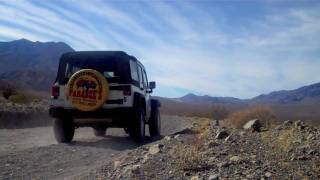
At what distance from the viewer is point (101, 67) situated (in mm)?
12938

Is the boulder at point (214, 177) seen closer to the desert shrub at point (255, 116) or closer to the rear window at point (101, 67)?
the rear window at point (101, 67)

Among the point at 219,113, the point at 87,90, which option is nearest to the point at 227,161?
the point at 87,90

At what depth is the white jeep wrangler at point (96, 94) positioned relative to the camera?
12.5 metres

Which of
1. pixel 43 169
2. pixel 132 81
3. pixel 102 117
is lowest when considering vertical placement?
pixel 43 169

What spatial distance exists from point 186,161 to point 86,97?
5.31 metres

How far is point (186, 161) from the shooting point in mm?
7707

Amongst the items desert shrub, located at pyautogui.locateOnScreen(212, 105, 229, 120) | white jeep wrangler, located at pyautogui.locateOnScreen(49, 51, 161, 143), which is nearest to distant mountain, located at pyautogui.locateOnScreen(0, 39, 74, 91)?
desert shrub, located at pyautogui.locateOnScreen(212, 105, 229, 120)

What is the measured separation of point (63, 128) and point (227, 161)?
6141mm

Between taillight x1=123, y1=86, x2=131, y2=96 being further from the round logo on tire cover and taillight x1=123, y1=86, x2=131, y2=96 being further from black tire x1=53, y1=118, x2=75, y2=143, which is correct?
black tire x1=53, y1=118, x2=75, y2=143

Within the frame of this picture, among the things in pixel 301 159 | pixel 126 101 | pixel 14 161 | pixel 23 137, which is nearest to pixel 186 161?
pixel 301 159

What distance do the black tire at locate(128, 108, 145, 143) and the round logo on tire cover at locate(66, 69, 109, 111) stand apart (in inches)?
37.0

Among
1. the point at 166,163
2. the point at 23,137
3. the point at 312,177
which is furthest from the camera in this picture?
the point at 23,137

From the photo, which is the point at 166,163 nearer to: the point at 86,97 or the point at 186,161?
the point at 186,161

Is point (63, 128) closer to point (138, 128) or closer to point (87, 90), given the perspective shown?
point (87, 90)
